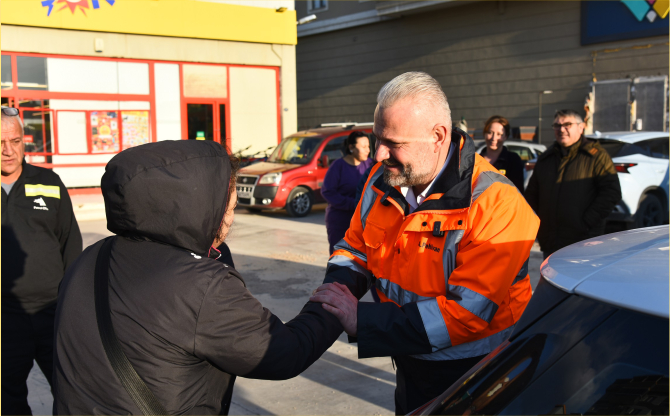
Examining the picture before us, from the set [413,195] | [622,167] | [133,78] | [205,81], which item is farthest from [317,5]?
[413,195]

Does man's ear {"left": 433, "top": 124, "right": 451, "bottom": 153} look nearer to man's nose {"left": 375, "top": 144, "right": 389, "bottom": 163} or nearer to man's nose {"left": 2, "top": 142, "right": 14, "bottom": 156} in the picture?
man's nose {"left": 375, "top": 144, "right": 389, "bottom": 163}

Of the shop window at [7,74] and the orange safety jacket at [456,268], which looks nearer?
the orange safety jacket at [456,268]

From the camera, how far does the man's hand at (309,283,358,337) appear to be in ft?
6.79

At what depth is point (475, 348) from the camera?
2.16 metres

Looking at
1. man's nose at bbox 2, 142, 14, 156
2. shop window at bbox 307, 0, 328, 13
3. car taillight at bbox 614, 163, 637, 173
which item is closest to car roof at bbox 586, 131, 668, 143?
car taillight at bbox 614, 163, 637, 173

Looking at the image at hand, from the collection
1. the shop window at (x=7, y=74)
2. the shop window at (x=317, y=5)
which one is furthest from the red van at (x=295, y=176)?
the shop window at (x=317, y=5)

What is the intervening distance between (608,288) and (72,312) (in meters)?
1.42

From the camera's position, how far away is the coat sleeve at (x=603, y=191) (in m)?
5.05

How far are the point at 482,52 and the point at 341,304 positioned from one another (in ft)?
62.7

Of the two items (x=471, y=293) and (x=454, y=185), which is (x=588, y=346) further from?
(x=454, y=185)

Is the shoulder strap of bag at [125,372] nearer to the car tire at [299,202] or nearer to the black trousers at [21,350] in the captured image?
the black trousers at [21,350]

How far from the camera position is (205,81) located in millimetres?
17156

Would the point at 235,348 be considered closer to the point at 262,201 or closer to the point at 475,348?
the point at 475,348

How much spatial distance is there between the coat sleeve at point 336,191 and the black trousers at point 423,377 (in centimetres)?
329
